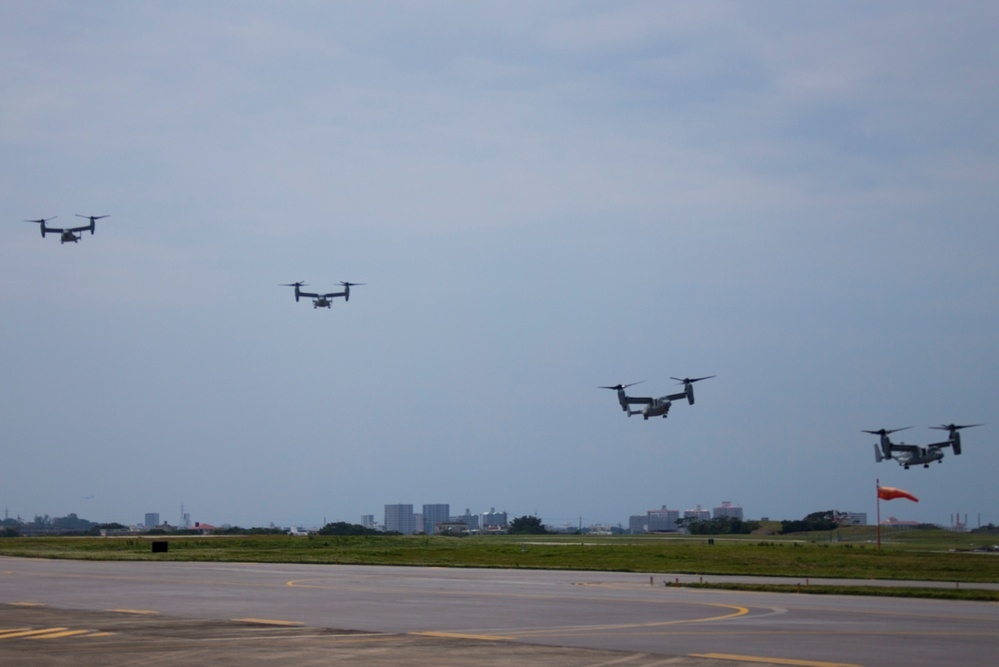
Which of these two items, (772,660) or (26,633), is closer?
(772,660)

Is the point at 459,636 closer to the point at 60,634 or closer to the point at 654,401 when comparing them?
the point at 60,634

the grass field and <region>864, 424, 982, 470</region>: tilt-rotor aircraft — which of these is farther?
<region>864, 424, 982, 470</region>: tilt-rotor aircraft

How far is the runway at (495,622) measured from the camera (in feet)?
64.0

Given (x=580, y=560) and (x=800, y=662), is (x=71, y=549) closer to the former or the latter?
(x=580, y=560)

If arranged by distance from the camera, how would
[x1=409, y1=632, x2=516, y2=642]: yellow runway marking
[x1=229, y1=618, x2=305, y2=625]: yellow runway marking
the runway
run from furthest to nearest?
1. [x1=229, y1=618, x2=305, y2=625]: yellow runway marking
2. [x1=409, y1=632, x2=516, y2=642]: yellow runway marking
3. the runway

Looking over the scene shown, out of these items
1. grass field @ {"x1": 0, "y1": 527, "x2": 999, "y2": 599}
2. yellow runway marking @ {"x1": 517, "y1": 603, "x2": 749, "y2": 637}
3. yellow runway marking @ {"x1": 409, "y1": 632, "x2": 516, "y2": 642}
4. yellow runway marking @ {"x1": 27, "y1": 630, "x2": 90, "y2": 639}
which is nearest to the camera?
yellow runway marking @ {"x1": 27, "y1": 630, "x2": 90, "y2": 639}

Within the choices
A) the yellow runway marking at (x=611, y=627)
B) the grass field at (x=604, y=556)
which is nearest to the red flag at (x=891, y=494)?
the grass field at (x=604, y=556)

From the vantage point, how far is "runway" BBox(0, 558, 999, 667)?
1952 centimetres

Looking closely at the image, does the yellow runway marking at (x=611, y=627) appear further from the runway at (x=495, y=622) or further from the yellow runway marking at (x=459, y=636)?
the yellow runway marking at (x=459, y=636)

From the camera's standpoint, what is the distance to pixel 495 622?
2541 centimetres

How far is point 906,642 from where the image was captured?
2145 cm

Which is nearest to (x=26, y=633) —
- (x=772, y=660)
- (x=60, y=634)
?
(x=60, y=634)

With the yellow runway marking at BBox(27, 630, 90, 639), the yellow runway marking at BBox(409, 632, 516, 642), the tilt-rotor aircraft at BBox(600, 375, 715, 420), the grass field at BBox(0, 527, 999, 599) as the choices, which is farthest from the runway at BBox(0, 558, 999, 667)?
the tilt-rotor aircraft at BBox(600, 375, 715, 420)

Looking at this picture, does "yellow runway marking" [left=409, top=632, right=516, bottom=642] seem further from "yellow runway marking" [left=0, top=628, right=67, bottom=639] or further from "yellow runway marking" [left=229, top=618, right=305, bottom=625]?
"yellow runway marking" [left=0, top=628, right=67, bottom=639]
